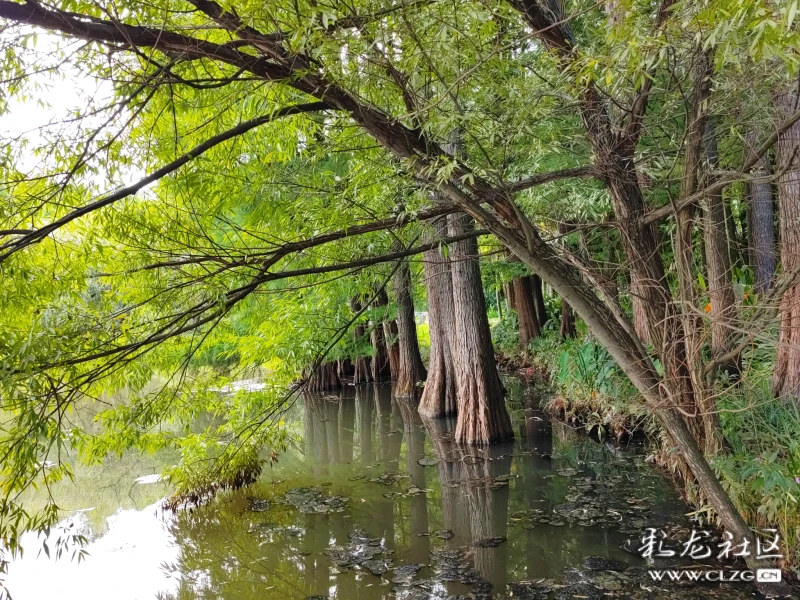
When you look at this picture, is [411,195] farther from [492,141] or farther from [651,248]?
[651,248]

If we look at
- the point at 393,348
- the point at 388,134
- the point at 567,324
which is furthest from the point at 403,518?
the point at 393,348

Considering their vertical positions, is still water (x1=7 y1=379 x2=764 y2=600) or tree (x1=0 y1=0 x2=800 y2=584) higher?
tree (x1=0 y1=0 x2=800 y2=584)

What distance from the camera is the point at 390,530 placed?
487cm

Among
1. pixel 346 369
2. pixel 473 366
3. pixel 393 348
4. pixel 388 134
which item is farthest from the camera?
pixel 346 369

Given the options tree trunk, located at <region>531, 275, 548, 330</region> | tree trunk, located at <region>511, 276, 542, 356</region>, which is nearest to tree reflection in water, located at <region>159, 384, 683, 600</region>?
tree trunk, located at <region>511, 276, 542, 356</region>

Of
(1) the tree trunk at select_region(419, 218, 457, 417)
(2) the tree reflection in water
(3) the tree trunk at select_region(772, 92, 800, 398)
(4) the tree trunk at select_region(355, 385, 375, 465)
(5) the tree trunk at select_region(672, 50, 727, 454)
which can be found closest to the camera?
(5) the tree trunk at select_region(672, 50, 727, 454)

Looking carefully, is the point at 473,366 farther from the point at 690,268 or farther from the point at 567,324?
the point at 567,324

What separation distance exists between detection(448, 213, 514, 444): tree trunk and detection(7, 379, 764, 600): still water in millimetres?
334

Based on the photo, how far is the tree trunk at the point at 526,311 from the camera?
44.1 ft

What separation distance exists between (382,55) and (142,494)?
6052 mm

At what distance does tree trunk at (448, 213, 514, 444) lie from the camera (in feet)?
24.9

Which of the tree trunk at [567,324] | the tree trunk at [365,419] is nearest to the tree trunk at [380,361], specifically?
the tree trunk at [365,419]

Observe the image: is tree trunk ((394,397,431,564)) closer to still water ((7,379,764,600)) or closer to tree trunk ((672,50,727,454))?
still water ((7,379,764,600))

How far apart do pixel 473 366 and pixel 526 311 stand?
6.39 m
